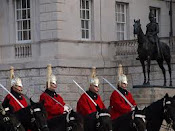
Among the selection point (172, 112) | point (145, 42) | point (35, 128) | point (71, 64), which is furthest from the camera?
point (71, 64)

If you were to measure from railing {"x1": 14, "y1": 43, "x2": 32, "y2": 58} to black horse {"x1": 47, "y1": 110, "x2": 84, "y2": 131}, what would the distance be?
17.0 m

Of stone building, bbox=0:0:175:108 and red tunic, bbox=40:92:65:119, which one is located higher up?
stone building, bbox=0:0:175:108

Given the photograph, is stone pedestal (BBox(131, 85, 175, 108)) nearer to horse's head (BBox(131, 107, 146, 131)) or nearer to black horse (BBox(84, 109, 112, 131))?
black horse (BBox(84, 109, 112, 131))

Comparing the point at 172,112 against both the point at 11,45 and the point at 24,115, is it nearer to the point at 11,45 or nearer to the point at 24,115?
the point at 24,115

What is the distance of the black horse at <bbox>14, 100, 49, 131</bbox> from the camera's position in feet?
67.3

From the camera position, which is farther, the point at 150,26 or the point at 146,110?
the point at 150,26

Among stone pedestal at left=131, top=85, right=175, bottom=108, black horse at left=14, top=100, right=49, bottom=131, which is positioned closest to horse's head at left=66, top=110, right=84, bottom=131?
black horse at left=14, top=100, right=49, bottom=131

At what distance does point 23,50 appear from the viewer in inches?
1535

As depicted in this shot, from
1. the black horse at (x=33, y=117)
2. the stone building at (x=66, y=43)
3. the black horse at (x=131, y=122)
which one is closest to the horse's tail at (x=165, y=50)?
the stone building at (x=66, y=43)

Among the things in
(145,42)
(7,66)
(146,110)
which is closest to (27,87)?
(7,66)

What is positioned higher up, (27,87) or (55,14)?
(55,14)

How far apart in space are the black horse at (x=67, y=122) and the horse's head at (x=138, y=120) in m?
1.30

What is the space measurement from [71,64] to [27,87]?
2203 mm

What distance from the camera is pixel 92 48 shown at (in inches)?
1550
